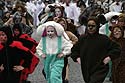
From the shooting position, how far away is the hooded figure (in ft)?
29.8

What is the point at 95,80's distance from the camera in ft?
29.6

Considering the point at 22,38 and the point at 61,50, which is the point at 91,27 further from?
the point at 22,38

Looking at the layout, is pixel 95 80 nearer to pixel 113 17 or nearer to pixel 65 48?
pixel 65 48

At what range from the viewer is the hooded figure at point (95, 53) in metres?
9.09

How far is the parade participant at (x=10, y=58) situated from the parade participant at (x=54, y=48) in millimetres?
1942

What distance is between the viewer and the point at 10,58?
8625 millimetres

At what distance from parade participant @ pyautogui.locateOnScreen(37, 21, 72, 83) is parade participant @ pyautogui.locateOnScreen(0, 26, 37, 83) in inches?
76.5

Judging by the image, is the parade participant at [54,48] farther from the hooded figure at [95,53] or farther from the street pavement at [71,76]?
the street pavement at [71,76]

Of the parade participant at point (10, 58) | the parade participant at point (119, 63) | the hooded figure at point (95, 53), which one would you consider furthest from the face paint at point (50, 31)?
the parade participant at point (10, 58)

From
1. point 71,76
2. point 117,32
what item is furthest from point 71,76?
point 117,32

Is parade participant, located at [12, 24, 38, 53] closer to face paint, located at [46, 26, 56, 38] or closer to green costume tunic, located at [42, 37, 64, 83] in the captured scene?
green costume tunic, located at [42, 37, 64, 83]

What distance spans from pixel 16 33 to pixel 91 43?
7.50 ft

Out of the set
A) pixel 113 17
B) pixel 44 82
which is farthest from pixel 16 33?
pixel 113 17

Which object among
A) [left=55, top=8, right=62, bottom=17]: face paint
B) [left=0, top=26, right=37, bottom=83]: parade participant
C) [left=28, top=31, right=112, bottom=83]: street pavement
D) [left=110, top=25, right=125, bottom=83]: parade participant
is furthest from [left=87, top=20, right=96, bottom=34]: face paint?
[left=55, top=8, right=62, bottom=17]: face paint
